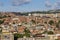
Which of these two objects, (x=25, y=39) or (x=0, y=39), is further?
(x=25, y=39)

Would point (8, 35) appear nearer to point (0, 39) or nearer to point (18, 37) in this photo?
point (0, 39)

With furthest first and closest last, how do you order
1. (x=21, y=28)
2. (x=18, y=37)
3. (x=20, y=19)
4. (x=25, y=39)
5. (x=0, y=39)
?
(x=20, y=19) → (x=21, y=28) → (x=18, y=37) → (x=25, y=39) → (x=0, y=39)

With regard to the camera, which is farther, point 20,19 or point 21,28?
point 20,19

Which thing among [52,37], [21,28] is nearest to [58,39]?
[52,37]

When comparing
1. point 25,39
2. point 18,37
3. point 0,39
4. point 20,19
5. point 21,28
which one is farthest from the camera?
point 20,19

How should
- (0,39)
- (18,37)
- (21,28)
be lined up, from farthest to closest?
(21,28), (18,37), (0,39)

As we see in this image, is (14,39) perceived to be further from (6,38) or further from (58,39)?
(58,39)

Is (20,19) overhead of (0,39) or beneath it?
beneath

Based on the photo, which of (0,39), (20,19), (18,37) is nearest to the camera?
(0,39)

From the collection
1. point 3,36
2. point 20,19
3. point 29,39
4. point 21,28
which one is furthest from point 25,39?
point 20,19
